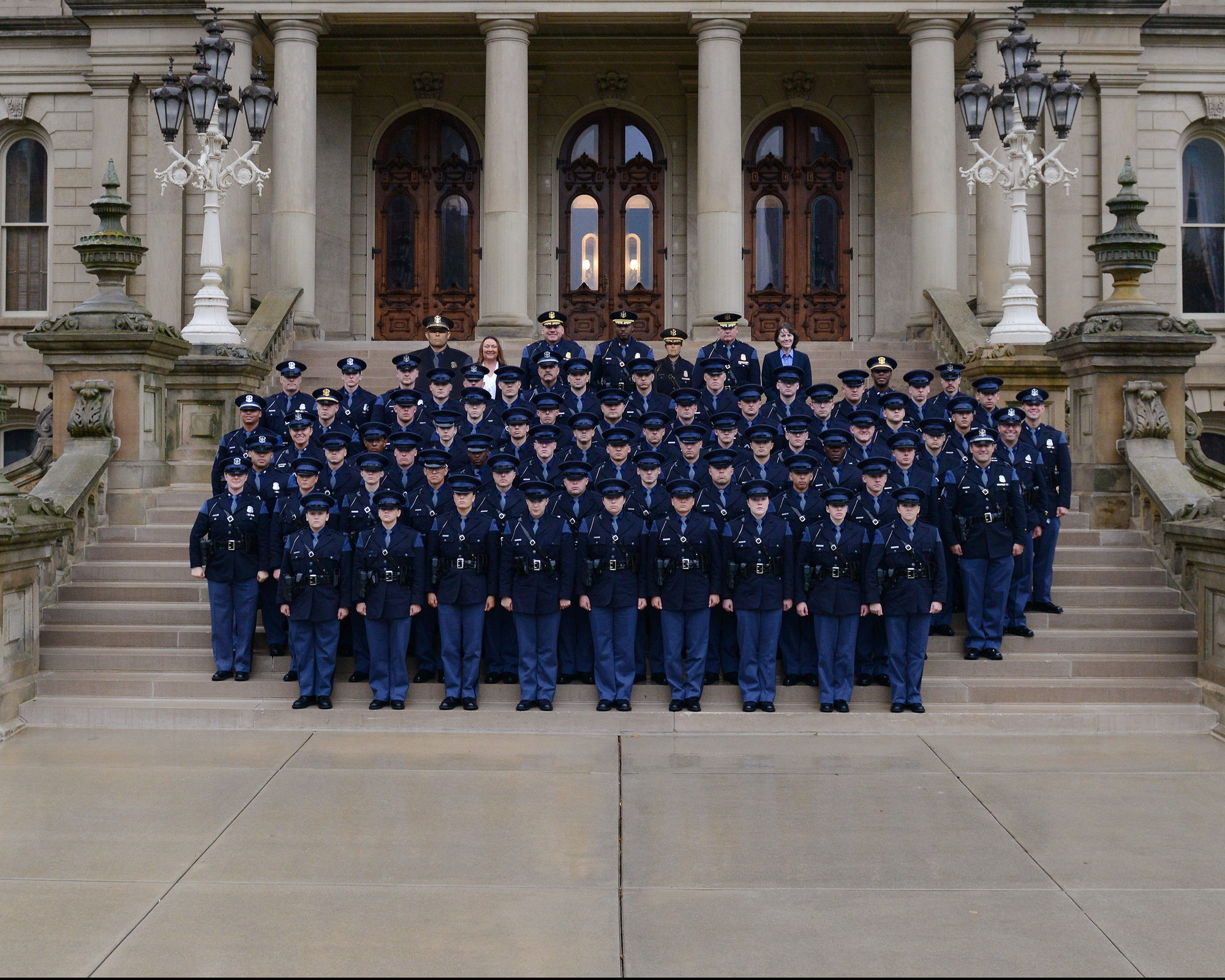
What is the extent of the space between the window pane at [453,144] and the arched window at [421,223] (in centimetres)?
1

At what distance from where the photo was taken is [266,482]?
10602 millimetres

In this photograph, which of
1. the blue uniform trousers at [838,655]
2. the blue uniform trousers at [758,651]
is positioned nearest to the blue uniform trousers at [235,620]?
the blue uniform trousers at [758,651]

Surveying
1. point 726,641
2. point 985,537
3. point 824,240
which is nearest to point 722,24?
point 824,240

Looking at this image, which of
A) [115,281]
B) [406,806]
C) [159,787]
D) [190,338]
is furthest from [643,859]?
[190,338]

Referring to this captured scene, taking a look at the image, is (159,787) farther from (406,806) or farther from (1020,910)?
(1020,910)

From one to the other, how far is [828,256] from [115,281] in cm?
1325

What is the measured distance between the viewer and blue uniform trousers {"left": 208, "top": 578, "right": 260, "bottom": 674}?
10000mm

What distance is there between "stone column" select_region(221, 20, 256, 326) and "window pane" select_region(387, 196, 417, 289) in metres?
3.50

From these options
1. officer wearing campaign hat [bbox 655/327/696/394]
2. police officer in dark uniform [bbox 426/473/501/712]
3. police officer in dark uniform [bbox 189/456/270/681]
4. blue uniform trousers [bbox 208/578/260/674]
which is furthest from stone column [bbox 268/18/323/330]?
police officer in dark uniform [bbox 426/473/501/712]

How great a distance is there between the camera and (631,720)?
9336mm

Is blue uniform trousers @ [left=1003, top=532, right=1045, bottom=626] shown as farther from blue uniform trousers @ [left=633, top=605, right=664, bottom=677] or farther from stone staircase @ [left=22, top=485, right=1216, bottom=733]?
blue uniform trousers @ [left=633, top=605, right=664, bottom=677]

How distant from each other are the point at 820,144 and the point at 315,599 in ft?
51.3

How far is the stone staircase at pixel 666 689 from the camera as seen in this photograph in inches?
367

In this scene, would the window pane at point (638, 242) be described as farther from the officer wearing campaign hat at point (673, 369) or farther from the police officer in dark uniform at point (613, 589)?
the police officer in dark uniform at point (613, 589)
